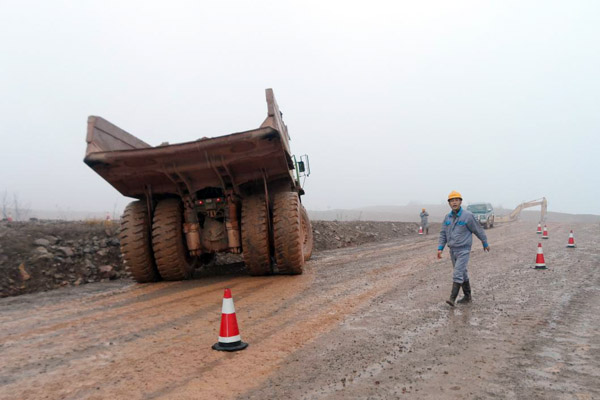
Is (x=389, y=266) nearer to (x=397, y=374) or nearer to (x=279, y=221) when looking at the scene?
(x=279, y=221)

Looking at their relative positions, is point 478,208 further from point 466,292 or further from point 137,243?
point 137,243

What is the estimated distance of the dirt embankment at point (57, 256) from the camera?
788cm

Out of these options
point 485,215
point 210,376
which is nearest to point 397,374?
point 210,376

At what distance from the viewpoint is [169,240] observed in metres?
7.47

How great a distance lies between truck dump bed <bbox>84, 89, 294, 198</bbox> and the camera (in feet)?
21.7

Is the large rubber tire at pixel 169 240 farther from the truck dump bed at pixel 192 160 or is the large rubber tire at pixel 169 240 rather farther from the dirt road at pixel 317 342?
the dirt road at pixel 317 342

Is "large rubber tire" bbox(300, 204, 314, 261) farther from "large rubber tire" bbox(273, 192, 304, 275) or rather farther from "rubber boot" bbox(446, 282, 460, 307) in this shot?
"rubber boot" bbox(446, 282, 460, 307)

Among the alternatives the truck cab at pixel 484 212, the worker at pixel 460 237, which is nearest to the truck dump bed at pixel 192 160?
the worker at pixel 460 237

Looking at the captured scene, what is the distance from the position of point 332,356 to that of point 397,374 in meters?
0.62

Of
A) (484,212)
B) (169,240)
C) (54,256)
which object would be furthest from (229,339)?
(484,212)

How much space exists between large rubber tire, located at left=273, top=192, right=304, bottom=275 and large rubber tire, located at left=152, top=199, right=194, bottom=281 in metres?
1.82

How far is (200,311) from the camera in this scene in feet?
17.5

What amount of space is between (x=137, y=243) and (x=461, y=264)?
567 cm

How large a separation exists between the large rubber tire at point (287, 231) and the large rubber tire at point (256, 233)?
0.19 meters
